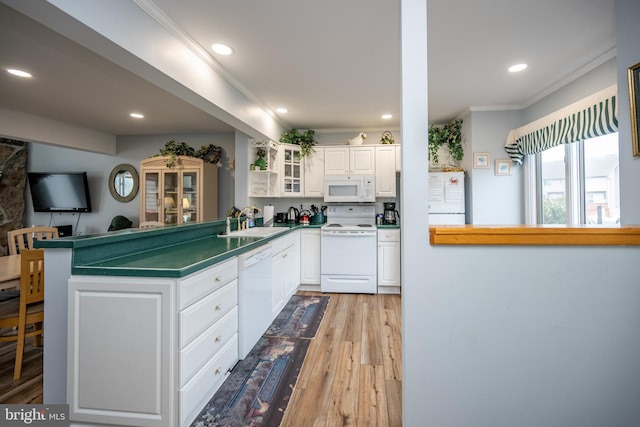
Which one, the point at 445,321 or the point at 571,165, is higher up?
the point at 571,165

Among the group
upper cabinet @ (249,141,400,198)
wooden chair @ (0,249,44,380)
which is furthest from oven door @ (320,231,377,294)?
wooden chair @ (0,249,44,380)

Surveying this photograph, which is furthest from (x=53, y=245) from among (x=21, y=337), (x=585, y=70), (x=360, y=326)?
(x=585, y=70)

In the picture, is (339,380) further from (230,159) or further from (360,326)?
(230,159)

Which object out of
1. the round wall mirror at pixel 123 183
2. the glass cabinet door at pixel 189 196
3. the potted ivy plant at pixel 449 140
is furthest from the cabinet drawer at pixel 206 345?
the round wall mirror at pixel 123 183

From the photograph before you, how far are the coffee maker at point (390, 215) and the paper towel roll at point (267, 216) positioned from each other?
165cm

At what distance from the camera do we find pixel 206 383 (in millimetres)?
1714

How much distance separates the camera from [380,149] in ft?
14.2

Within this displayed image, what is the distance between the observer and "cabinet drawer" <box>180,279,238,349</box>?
4.94 feet

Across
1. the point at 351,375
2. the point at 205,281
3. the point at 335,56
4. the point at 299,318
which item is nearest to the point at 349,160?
the point at 335,56

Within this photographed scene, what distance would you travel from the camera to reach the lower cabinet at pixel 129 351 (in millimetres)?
1451

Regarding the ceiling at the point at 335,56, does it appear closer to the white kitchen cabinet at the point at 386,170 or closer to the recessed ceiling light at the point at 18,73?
the recessed ceiling light at the point at 18,73

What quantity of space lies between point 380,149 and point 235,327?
3.16 metres

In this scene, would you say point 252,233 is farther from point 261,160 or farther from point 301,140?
point 301,140

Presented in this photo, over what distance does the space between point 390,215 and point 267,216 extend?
5.83ft
